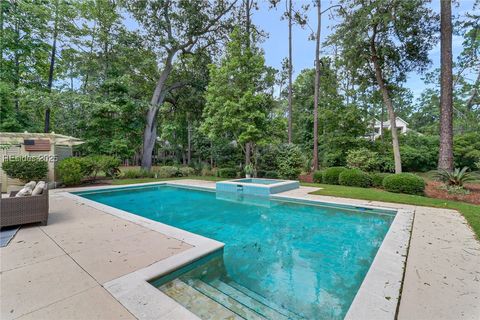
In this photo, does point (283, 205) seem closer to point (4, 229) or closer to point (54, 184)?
point (4, 229)

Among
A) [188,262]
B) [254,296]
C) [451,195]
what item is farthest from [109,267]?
[451,195]

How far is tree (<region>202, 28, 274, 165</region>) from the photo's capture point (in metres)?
11.7

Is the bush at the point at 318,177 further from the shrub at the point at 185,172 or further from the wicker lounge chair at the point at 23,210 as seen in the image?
the wicker lounge chair at the point at 23,210

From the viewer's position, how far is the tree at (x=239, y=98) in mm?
11695

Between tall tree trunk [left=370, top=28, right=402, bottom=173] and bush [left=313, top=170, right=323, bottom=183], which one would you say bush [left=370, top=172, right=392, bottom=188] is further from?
tall tree trunk [left=370, top=28, right=402, bottom=173]

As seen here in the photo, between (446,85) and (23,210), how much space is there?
14564 millimetres

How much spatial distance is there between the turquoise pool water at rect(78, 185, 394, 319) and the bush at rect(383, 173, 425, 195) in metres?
3.00

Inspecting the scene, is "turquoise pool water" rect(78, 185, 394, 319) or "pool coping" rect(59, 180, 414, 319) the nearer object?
"pool coping" rect(59, 180, 414, 319)

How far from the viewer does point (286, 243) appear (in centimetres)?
453

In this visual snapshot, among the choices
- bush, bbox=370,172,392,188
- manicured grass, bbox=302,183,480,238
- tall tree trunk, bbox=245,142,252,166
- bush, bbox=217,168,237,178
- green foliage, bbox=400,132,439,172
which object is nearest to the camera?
manicured grass, bbox=302,183,480,238

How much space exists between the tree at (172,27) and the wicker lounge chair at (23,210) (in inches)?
452

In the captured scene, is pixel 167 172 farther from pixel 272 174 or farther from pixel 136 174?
pixel 272 174

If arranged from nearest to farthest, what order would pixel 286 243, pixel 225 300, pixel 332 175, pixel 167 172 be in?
pixel 225 300 → pixel 286 243 → pixel 332 175 → pixel 167 172

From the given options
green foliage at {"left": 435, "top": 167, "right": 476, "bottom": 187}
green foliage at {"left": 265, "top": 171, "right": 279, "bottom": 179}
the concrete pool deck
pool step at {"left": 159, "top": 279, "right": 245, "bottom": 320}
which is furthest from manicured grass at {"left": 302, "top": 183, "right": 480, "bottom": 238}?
pool step at {"left": 159, "top": 279, "right": 245, "bottom": 320}
